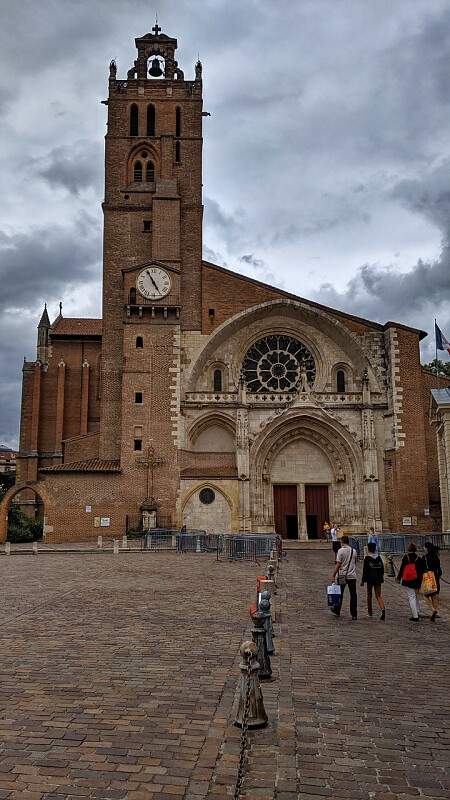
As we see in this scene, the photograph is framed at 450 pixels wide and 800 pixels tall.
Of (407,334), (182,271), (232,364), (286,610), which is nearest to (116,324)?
(182,271)

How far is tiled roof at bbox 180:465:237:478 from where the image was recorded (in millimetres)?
33406

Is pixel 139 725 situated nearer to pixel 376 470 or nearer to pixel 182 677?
pixel 182 677

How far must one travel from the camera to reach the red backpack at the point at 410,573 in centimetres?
1123

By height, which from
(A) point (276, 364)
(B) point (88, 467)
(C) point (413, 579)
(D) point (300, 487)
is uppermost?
(A) point (276, 364)

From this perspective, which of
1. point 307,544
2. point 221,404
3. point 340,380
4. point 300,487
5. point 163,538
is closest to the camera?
point 163,538

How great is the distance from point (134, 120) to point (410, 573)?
3835 cm

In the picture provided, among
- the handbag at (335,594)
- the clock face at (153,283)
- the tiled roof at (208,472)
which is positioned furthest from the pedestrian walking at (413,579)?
the clock face at (153,283)

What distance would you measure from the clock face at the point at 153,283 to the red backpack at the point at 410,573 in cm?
2656

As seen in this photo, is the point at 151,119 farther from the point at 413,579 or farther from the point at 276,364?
the point at 413,579

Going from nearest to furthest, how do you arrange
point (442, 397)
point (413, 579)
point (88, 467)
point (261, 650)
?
point (261, 650) → point (413, 579) → point (442, 397) → point (88, 467)

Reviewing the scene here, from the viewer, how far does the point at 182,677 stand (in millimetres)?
7461

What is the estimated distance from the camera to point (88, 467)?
32812mm

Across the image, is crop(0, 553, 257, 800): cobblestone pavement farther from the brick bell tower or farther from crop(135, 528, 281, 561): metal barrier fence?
the brick bell tower

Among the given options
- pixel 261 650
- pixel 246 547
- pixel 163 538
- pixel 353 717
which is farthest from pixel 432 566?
pixel 163 538
